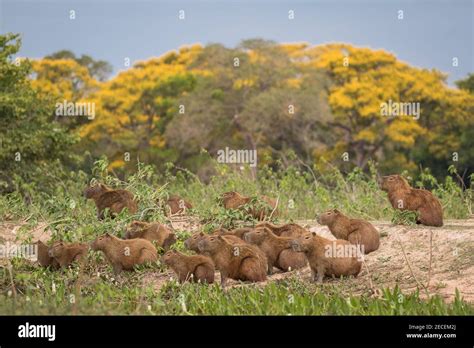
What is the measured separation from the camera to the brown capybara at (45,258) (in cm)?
1188

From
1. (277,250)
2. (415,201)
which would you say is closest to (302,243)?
(277,250)

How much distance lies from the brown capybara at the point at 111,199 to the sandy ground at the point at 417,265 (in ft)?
4.51

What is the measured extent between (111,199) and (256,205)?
2082mm

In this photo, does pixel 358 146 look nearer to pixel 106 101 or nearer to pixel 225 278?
pixel 106 101

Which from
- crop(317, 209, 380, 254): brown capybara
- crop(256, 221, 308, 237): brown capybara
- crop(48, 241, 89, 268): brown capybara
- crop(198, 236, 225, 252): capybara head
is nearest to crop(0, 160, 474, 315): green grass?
crop(48, 241, 89, 268): brown capybara

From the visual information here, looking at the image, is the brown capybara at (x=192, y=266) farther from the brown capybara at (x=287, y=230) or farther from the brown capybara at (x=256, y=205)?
the brown capybara at (x=256, y=205)

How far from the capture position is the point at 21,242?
42.5ft

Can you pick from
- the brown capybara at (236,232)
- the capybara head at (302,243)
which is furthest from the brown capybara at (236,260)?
the brown capybara at (236,232)

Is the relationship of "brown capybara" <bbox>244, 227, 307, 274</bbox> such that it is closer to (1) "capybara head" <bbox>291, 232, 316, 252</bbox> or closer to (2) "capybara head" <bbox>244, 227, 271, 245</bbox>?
(2) "capybara head" <bbox>244, 227, 271, 245</bbox>

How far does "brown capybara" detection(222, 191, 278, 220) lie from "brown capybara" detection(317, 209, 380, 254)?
1417 mm

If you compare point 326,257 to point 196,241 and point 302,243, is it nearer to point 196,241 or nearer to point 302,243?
point 302,243

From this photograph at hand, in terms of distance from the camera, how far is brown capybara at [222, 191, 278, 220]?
43.5ft
